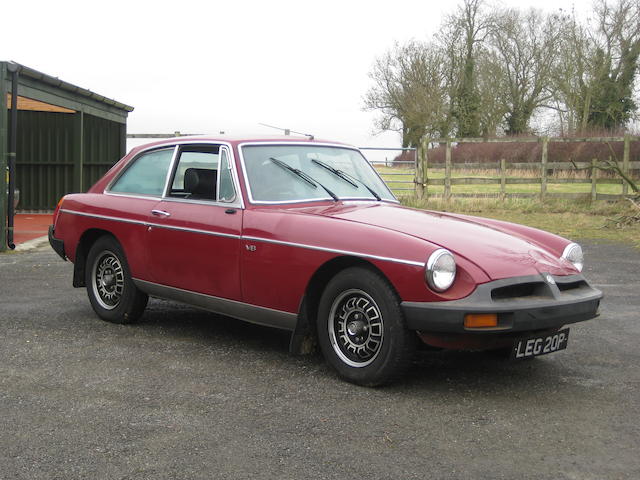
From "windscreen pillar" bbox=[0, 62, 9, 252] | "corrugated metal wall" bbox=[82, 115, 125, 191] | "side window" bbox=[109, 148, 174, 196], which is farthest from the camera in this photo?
"corrugated metal wall" bbox=[82, 115, 125, 191]

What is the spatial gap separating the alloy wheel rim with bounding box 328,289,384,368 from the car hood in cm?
49

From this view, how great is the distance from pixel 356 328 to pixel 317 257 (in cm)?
51

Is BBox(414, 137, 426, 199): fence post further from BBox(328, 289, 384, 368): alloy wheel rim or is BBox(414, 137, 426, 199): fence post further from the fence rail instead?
BBox(328, 289, 384, 368): alloy wheel rim

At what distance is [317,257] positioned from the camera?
4938mm

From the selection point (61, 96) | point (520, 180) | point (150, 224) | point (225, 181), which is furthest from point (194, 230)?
point (520, 180)

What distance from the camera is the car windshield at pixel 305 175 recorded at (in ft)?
18.7

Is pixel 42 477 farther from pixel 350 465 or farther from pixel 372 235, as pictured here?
pixel 372 235

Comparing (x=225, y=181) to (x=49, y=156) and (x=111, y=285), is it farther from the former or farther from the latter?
(x=49, y=156)

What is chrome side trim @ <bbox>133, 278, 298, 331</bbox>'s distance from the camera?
5.21m

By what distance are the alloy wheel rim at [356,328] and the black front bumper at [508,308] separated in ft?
0.89

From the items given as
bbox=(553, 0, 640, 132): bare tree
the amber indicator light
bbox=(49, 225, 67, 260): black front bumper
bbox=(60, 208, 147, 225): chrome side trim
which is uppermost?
bbox=(553, 0, 640, 132): bare tree

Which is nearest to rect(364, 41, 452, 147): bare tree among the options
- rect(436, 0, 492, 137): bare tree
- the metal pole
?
rect(436, 0, 492, 137): bare tree

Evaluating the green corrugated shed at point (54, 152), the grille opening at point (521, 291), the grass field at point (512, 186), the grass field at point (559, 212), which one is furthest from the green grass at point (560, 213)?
the grille opening at point (521, 291)

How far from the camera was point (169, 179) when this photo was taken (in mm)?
6328
